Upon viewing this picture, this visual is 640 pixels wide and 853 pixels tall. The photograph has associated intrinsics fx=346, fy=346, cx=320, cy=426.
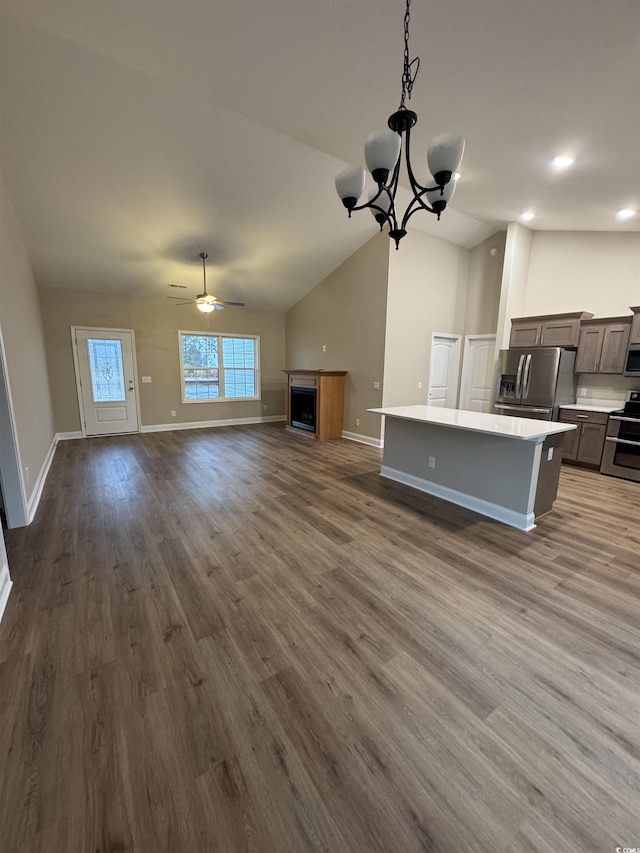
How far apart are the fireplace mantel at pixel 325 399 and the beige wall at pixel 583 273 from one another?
3.47 m

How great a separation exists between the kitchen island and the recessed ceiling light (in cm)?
246

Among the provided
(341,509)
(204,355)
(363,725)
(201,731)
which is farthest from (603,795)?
(204,355)

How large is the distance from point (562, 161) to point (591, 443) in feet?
11.2

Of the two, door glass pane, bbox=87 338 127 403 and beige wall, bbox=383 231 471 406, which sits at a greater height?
beige wall, bbox=383 231 471 406

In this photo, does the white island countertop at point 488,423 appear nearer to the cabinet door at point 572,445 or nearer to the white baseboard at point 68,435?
the cabinet door at point 572,445

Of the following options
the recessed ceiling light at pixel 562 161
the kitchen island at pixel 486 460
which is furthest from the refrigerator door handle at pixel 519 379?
the recessed ceiling light at pixel 562 161

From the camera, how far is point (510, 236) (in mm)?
5441

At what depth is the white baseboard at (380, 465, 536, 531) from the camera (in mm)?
3109

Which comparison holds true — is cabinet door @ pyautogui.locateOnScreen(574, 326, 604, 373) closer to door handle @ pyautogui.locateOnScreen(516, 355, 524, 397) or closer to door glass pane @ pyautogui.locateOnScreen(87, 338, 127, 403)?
door handle @ pyautogui.locateOnScreen(516, 355, 524, 397)

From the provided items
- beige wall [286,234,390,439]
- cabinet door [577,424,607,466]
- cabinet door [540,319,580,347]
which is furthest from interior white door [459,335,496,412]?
beige wall [286,234,390,439]

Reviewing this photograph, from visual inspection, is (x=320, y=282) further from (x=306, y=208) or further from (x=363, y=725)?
(x=363, y=725)

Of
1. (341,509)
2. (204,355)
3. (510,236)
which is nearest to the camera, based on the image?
(341,509)

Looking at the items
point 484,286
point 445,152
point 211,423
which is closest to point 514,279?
point 484,286

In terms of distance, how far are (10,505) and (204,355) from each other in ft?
16.9
